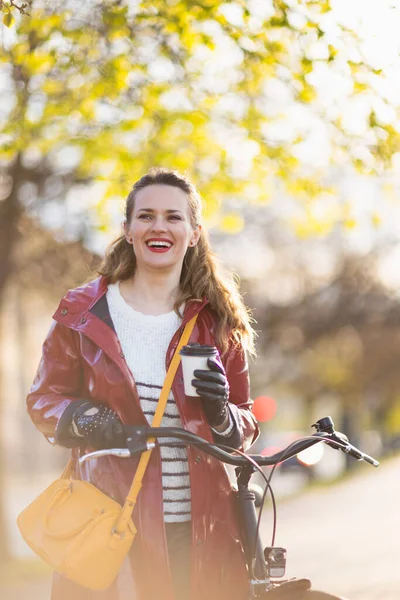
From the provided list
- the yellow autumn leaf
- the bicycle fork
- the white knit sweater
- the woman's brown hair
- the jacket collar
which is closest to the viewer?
the bicycle fork

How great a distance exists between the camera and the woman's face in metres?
3.14

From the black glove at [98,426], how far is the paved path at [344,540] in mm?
5615

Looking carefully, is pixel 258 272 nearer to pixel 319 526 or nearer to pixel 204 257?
pixel 319 526

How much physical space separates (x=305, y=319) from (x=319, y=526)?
5631 millimetres

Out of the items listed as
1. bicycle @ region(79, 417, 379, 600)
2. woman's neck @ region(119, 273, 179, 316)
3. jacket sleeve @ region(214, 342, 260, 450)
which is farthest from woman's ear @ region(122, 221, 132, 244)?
bicycle @ region(79, 417, 379, 600)

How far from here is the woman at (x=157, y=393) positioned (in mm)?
2869

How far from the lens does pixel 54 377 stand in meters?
3.05

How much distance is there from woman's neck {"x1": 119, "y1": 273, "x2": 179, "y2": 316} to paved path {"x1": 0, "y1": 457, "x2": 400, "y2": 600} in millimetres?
5341

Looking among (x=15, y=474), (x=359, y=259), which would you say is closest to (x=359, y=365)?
(x=359, y=259)

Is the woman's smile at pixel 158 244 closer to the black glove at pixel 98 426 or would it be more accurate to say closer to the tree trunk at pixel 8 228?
the black glove at pixel 98 426

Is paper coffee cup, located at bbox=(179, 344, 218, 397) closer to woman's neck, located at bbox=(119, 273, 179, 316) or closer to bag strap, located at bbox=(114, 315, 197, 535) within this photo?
bag strap, located at bbox=(114, 315, 197, 535)

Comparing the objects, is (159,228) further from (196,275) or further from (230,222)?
(230,222)

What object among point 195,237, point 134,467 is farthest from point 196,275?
point 134,467

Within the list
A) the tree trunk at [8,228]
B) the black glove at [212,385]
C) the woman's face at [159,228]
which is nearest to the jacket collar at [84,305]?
the woman's face at [159,228]
